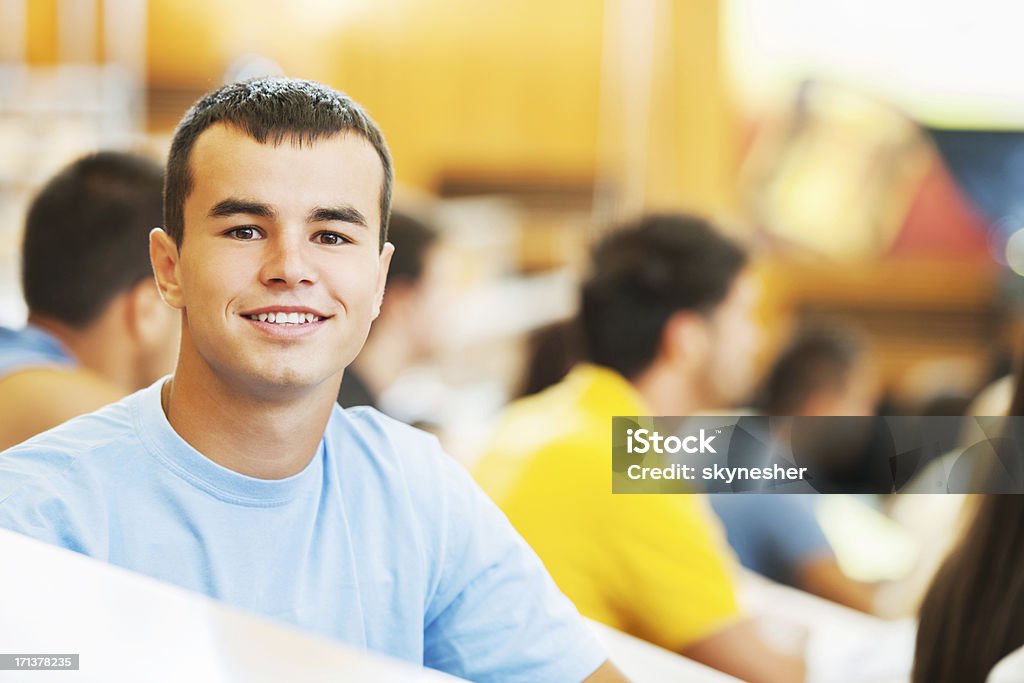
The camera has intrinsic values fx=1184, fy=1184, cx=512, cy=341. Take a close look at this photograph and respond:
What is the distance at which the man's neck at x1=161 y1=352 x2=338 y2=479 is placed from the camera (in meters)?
0.72

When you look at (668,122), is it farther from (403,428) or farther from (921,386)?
(403,428)

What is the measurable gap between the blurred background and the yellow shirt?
3.17 metres

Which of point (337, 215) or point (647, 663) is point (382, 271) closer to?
point (337, 215)

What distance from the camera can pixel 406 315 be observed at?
197cm

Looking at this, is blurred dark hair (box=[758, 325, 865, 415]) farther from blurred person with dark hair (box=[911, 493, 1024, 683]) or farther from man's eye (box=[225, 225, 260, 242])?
man's eye (box=[225, 225, 260, 242])

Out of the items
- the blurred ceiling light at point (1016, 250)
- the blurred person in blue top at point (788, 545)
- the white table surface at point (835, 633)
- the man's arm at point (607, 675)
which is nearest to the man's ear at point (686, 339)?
the blurred person in blue top at point (788, 545)

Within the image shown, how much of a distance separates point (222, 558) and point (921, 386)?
14.6 feet

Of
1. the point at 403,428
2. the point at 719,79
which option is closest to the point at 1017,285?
the point at 719,79

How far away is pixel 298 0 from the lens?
4508 millimetres

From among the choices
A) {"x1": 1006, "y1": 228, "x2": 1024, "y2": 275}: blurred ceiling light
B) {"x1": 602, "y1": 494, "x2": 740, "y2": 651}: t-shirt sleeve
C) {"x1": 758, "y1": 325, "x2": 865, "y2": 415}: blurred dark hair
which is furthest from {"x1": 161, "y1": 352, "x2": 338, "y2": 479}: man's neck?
{"x1": 1006, "y1": 228, "x2": 1024, "y2": 275}: blurred ceiling light

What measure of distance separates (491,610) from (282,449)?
19 centimetres

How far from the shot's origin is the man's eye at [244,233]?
68cm

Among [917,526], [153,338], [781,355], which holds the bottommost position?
[917,526]

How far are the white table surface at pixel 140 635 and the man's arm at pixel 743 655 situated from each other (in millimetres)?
722
